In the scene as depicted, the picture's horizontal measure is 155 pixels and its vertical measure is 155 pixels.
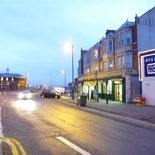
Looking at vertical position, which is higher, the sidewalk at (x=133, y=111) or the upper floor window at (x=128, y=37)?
the upper floor window at (x=128, y=37)

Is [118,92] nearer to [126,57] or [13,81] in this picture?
[126,57]

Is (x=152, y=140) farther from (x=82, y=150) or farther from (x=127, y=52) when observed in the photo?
(x=127, y=52)

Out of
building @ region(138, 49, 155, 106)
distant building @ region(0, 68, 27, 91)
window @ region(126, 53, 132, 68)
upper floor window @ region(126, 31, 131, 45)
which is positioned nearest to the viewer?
building @ region(138, 49, 155, 106)

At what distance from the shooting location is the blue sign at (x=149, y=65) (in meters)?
30.7

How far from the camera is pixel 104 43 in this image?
158 feet

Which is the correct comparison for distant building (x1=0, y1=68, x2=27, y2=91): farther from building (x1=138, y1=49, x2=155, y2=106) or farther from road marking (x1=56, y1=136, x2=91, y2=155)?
road marking (x1=56, y1=136, x2=91, y2=155)

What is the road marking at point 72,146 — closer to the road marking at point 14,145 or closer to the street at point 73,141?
the street at point 73,141

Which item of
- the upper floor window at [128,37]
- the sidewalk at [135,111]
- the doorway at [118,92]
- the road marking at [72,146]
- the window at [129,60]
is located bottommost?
the road marking at [72,146]

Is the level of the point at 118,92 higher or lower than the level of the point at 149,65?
lower

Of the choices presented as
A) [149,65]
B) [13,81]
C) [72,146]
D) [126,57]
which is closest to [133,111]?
[149,65]

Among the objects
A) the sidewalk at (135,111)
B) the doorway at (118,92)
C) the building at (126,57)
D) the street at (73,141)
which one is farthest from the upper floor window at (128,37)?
the street at (73,141)

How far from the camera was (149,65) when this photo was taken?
103 feet

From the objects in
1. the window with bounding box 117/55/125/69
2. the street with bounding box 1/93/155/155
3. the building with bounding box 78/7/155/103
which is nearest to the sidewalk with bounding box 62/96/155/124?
the street with bounding box 1/93/155/155

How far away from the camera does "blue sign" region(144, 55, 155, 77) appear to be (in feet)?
101
